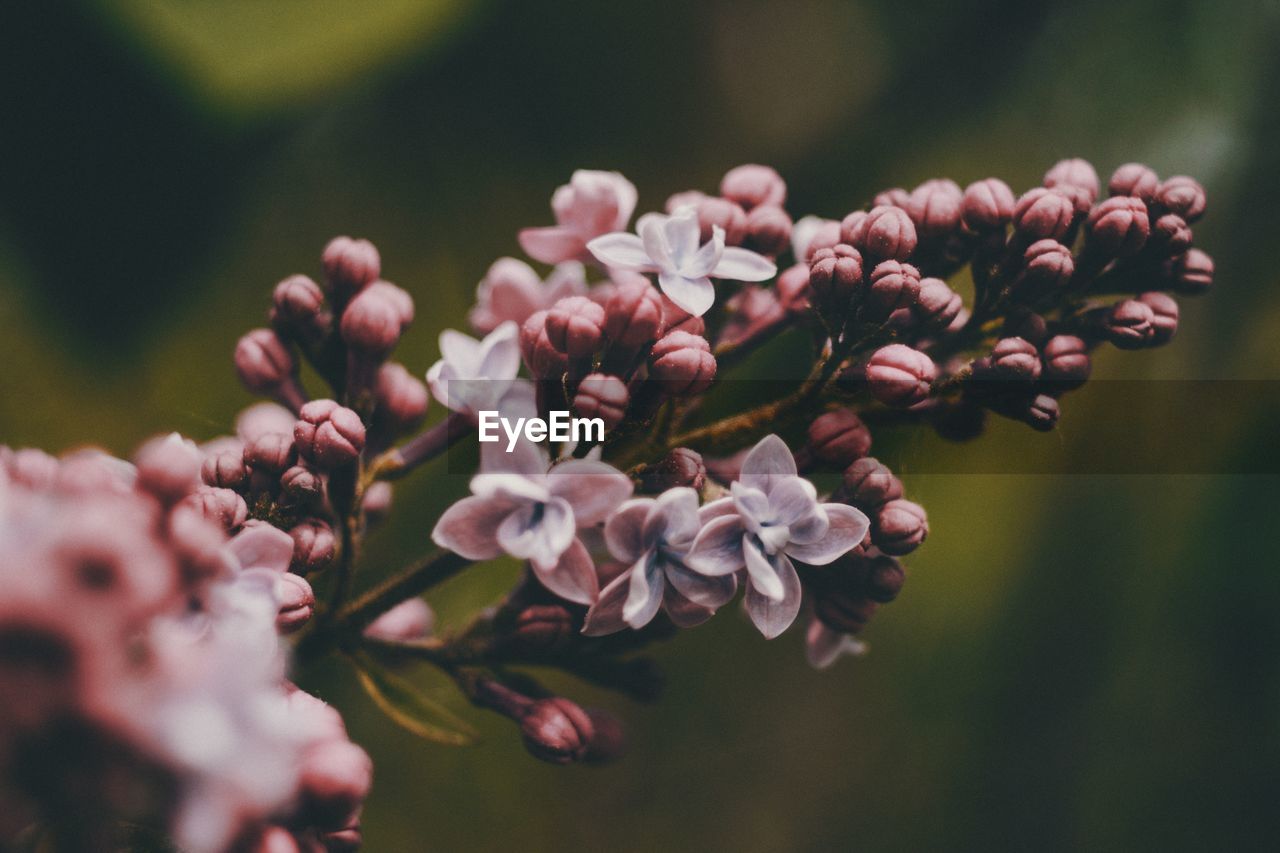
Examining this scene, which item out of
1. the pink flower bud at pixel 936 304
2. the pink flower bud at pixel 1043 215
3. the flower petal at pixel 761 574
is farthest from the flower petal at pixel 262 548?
the pink flower bud at pixel 1043 215

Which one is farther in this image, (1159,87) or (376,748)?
(1159,87)

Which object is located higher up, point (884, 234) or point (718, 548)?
point (884, 234)

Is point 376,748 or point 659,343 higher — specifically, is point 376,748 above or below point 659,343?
below

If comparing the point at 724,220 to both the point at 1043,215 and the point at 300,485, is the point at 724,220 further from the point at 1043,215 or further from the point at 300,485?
the point at 300,485

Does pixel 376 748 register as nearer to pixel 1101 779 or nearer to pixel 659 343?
pixel 659 343

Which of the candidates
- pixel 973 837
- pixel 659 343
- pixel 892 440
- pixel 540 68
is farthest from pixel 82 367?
pixel 973 837

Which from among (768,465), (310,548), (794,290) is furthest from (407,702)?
(794,290)

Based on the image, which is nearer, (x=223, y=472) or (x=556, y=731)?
(x=223, y=472)
